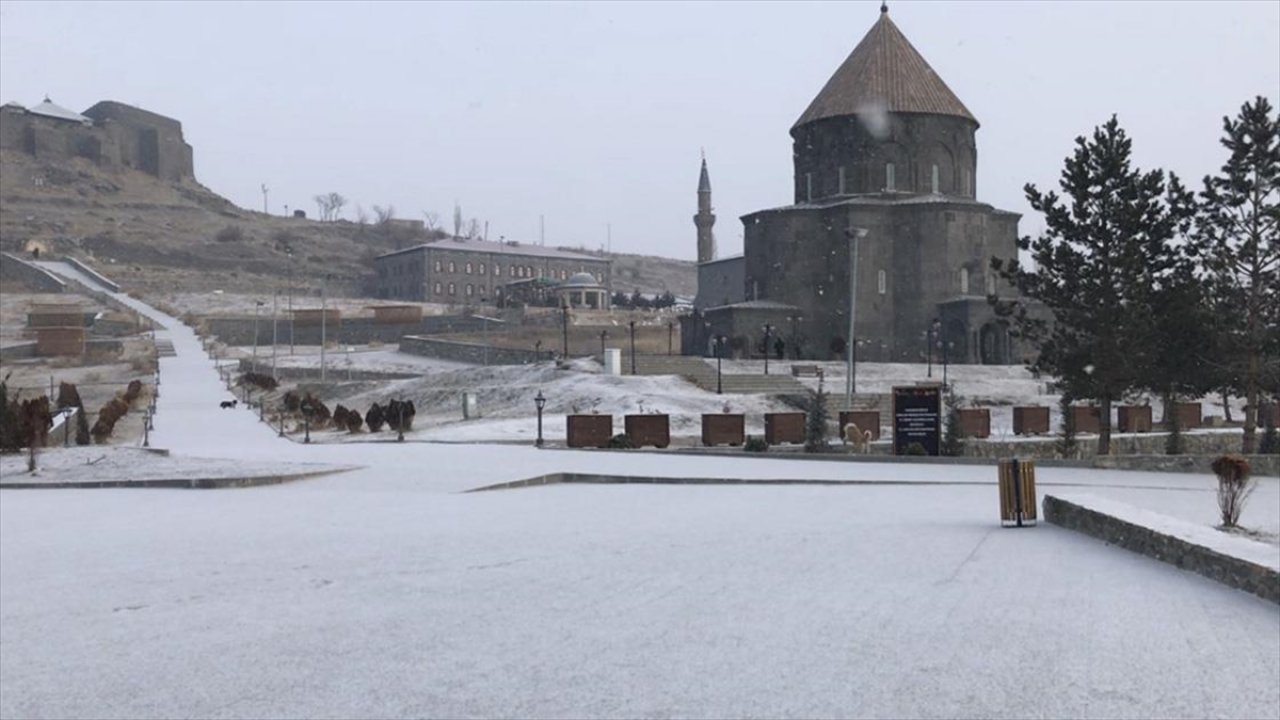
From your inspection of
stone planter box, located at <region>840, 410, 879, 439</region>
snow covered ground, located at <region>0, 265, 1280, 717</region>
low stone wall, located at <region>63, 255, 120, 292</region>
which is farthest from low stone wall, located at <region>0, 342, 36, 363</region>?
snow covered ground, located at <region>0, 265, 1280, 717</region>

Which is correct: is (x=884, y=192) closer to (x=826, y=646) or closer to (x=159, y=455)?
(x=159, y=455)

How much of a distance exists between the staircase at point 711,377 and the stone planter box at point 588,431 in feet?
47.1

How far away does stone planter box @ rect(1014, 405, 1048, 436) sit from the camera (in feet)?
99.7

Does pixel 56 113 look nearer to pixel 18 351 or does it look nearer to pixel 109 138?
pixel 109 138

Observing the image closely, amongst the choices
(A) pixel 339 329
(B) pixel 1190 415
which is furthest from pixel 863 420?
(A) pixel 339 329

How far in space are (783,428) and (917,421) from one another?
18.6ft

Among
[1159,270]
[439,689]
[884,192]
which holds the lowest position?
[439,689]

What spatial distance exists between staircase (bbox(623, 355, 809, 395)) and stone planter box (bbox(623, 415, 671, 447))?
13.6 m

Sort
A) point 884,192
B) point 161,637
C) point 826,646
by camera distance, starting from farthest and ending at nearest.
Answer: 1. point 884,192
2. point 161,637
3. point 826,646

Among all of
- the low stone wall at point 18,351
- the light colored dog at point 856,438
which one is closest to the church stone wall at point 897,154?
the light colored dog at point 856,438

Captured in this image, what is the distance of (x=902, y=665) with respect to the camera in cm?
579

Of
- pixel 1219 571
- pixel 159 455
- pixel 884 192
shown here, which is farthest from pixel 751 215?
pixel 1219 571

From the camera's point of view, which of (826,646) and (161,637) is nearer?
(826,646)

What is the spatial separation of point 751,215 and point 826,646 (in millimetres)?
51001
